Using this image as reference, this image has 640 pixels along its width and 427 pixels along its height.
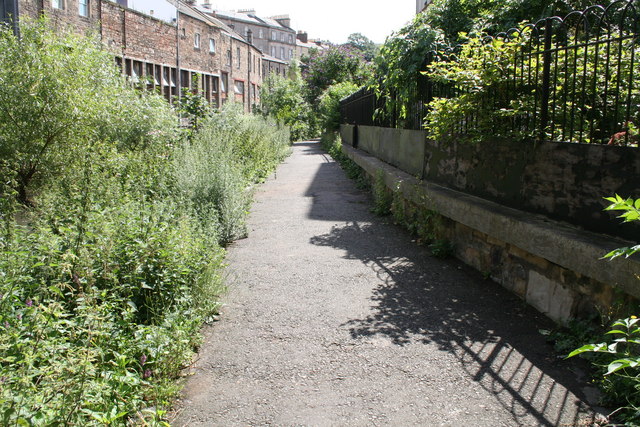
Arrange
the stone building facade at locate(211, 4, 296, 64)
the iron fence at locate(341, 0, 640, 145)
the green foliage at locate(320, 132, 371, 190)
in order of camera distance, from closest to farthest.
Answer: the iron fence at locate(341, 0, 640, 145) < the green foliage at locate(320, 132, 371, 190) < the stone building facade at locate(211, 4, 296, 64)

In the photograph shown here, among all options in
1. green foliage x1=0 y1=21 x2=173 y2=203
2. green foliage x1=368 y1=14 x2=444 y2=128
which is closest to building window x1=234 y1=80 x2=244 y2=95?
green foliage x1=368 y1=14 x2=444 y2=128

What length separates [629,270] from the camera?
324 centimetres

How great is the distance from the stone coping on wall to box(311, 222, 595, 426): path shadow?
54 cm

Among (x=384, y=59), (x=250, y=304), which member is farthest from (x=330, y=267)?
(x=384, y=59)

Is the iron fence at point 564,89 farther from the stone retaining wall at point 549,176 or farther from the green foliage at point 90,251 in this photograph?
the green foliage at point 90,251

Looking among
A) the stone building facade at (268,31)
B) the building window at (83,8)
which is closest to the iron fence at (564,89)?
the building window at (83,8)

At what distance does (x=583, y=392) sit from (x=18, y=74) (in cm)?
752

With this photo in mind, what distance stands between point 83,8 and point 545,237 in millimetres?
18694

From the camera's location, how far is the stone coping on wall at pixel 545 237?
11.0ft

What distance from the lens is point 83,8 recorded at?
18.3m

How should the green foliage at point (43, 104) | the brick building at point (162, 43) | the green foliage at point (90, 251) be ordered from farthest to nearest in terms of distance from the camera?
1. the brick building at point (162, 43)
2. the green foliage at point (43, 104)
3. the green foliage at point (90, 251)

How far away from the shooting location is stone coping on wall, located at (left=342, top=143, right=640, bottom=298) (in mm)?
3352

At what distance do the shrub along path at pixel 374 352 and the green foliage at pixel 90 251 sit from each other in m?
0.34

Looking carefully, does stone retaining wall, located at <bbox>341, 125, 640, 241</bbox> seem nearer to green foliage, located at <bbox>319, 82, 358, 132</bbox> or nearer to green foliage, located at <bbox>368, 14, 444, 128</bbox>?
green foliage, located at <bbox>368, 14, 444, 128</bbox>
